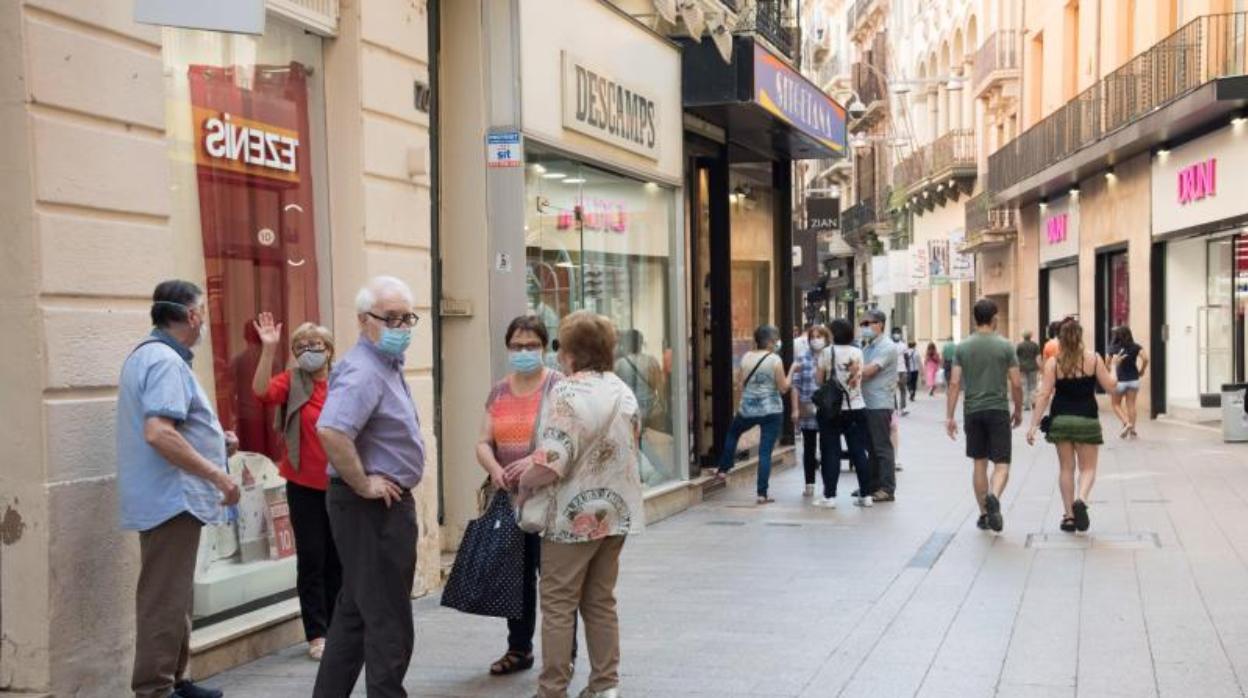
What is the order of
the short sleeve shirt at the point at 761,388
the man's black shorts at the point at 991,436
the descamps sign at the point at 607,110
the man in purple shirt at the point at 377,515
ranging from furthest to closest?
1. the short sleeve shirt at the point at 761,388
2. the man's black shorts at the point at 991,436
3. the descamps sign at the point at 607,110
4. the man in purple shirt at the point at 377,515

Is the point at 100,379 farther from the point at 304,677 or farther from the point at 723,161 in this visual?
the point at 723,161

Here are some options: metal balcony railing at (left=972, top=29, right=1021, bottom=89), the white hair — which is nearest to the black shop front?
the white hair

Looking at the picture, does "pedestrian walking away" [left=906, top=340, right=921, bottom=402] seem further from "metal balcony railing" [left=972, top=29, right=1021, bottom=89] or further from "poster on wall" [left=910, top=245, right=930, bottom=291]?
"metal balcony railing" [left=972, top=29, right=1021, bottom=89]

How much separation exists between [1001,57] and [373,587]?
3583 cm

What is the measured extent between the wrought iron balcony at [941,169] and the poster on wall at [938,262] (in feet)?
8.07

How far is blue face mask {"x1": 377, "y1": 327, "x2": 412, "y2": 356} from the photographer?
5.55 meters

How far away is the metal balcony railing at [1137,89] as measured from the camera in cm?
2261

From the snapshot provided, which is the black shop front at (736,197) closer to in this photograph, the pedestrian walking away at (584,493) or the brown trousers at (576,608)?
the pedestrian walking away at (584,493)

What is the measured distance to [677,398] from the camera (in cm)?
1418

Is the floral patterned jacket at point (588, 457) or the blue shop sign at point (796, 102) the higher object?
the blue shop sign at point (796, 102)

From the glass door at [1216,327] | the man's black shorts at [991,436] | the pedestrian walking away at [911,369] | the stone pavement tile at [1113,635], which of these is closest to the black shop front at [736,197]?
the man's black shorts at [991,436]

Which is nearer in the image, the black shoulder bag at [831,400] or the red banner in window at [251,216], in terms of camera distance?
the red banner in window at [251,216]

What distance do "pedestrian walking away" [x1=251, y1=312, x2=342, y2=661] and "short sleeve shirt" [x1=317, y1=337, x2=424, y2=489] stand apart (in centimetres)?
128

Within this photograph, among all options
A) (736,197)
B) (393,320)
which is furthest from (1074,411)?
(393,320)
